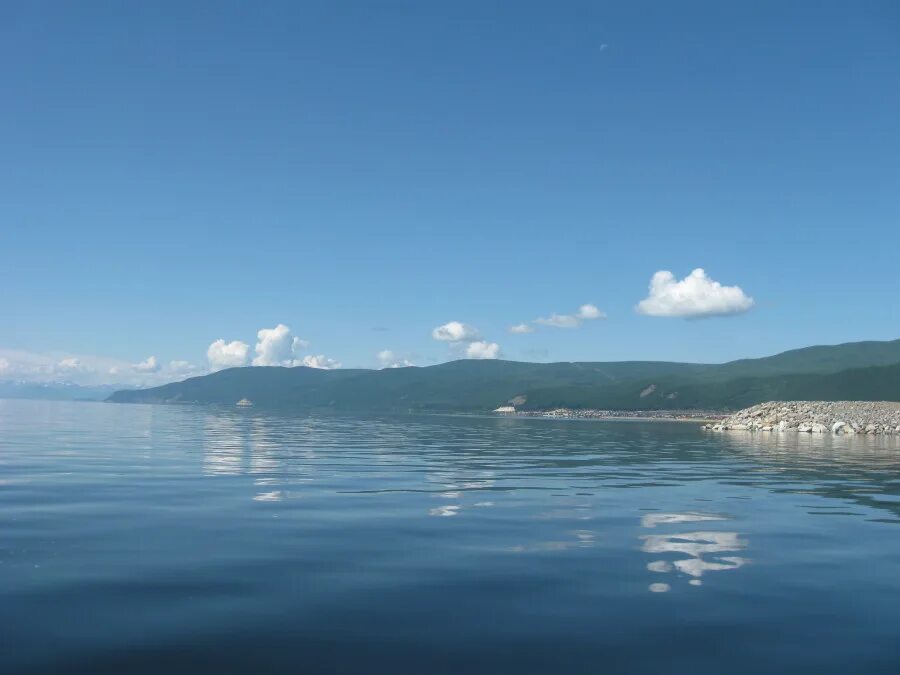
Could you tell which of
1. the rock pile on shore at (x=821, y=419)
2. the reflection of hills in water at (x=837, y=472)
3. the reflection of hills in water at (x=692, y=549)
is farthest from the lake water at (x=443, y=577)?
the rock pile on shore at (x=821, y=419)

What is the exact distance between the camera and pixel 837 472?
42000 mm

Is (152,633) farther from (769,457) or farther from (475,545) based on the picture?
(769,457)

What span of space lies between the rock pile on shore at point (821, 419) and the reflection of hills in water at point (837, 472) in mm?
36863

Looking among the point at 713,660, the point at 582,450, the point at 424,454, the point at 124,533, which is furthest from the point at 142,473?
the point at 582,450

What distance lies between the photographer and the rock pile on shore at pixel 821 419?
101m

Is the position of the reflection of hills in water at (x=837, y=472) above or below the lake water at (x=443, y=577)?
below

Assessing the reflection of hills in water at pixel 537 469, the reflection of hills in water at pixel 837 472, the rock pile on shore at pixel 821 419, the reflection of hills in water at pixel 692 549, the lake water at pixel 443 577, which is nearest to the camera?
the lake water at pixel 443 577

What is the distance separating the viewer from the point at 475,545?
64.1 feet

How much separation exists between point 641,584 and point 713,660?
4.35 metres

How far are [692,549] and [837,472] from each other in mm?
27821

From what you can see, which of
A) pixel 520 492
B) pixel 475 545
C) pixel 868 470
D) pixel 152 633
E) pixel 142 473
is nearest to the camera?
pixel 152 633

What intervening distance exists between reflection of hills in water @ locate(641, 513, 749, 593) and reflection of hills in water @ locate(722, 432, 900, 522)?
7468 mm

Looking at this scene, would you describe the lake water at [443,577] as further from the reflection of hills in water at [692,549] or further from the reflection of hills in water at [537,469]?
the reflection of hills in water at [537,469]

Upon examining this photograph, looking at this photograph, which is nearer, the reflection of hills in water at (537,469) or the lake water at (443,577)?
the lake water at (443,577)
